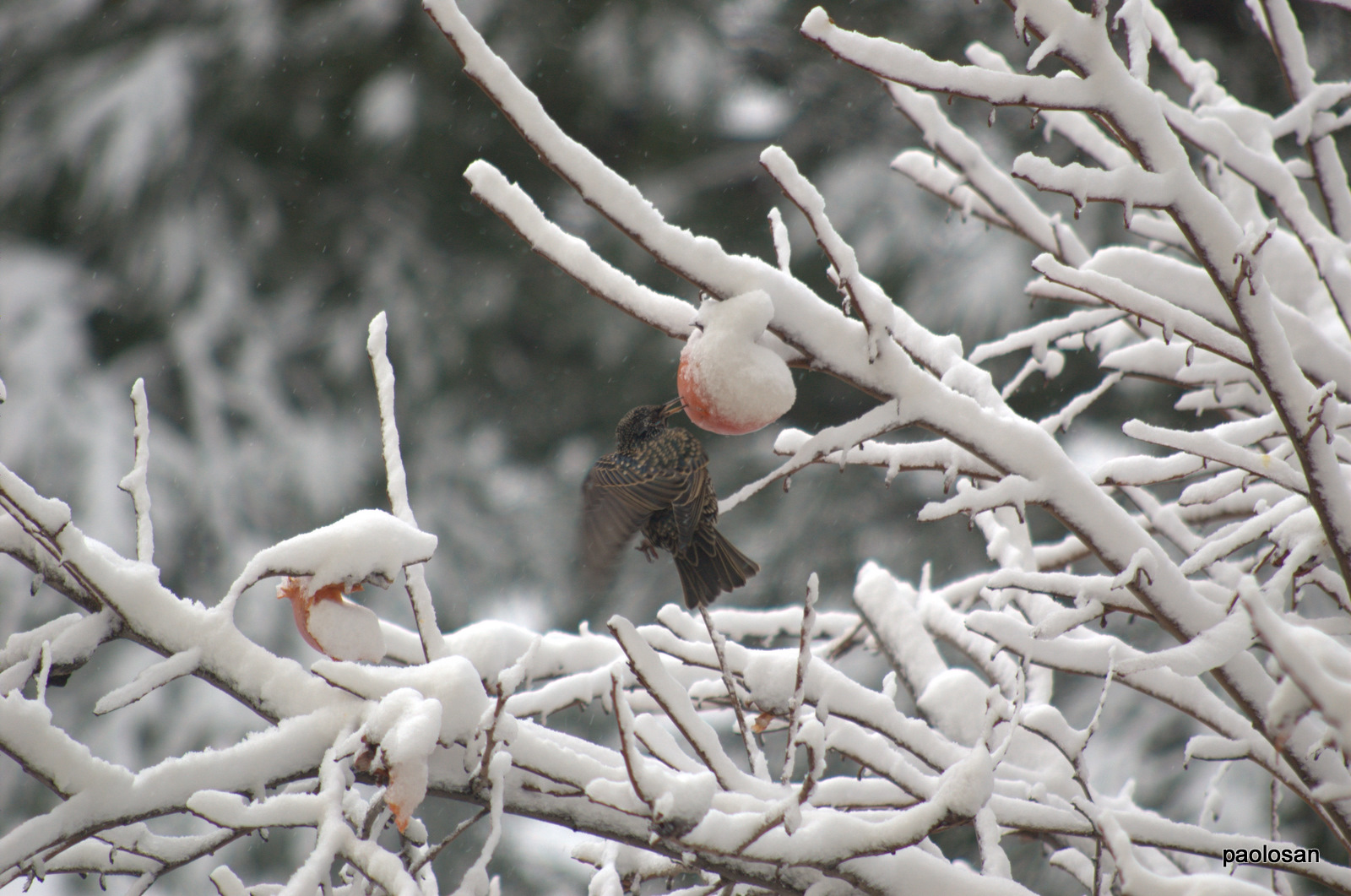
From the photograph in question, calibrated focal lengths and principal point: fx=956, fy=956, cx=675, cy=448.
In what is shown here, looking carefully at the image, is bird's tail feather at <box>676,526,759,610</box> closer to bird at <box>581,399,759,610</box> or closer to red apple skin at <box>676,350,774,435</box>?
bird at <box>581,399,759,610</box>

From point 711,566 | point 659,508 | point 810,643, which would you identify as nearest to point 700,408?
point 810,643

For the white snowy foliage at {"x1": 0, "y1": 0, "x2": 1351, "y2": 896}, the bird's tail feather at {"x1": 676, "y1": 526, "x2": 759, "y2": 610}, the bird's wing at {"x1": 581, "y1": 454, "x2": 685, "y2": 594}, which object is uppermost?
the bird's tail feather at {"x1": 676, "y1": 526, "x2": 759, "y2": 610}

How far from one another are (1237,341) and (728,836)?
0.41m

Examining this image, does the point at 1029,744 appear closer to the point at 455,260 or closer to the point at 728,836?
the point at 728,836

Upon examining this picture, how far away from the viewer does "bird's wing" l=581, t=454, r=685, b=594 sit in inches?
31.5

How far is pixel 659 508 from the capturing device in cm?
79

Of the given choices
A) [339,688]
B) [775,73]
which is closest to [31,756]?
[339,688]

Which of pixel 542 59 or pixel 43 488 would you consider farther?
pixel 542 59

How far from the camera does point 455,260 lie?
10.8 ft

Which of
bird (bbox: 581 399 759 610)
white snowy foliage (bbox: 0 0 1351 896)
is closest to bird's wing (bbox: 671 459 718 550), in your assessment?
bird (bbox: 581 399 759 610)

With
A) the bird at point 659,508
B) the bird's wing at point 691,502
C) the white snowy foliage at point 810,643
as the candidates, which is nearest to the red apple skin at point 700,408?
the white snowy foliage at point 810,643

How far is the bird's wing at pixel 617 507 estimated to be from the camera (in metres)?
0.80

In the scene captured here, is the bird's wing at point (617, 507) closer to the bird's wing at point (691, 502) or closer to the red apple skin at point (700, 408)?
the bird's wing at point (691, 502)

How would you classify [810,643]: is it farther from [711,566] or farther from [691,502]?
[711,566]
